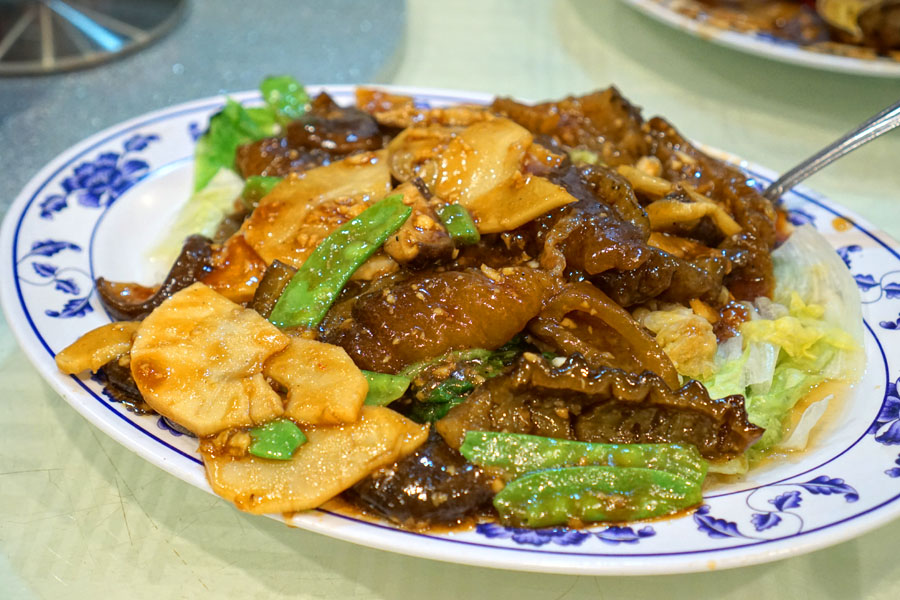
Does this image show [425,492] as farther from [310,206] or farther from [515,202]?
[310,206]

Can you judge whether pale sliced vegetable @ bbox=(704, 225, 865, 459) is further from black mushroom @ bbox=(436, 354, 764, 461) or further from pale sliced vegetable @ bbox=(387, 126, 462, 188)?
pale sliced vegetable @ bbox=(387, 126, 462, 188)

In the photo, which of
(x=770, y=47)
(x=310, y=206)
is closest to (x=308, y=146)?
(x=310, y=206)

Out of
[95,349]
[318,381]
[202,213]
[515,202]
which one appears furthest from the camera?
[202,213]

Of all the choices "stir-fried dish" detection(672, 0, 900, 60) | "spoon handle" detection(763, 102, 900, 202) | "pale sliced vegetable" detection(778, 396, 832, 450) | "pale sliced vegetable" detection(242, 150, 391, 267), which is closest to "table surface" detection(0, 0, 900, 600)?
"stir-fried dish" detection(672, 0, 900, 60)

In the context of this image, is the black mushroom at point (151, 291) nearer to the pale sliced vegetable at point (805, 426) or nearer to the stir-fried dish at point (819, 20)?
the pale sliced vegetable at point (805, 426)

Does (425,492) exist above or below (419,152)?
below

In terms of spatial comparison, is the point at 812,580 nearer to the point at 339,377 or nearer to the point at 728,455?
the point at 728,455

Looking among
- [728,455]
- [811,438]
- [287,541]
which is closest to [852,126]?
[811,438]

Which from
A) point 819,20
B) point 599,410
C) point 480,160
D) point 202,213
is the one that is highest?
point 819,20

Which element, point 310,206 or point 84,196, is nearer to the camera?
point 310,206
